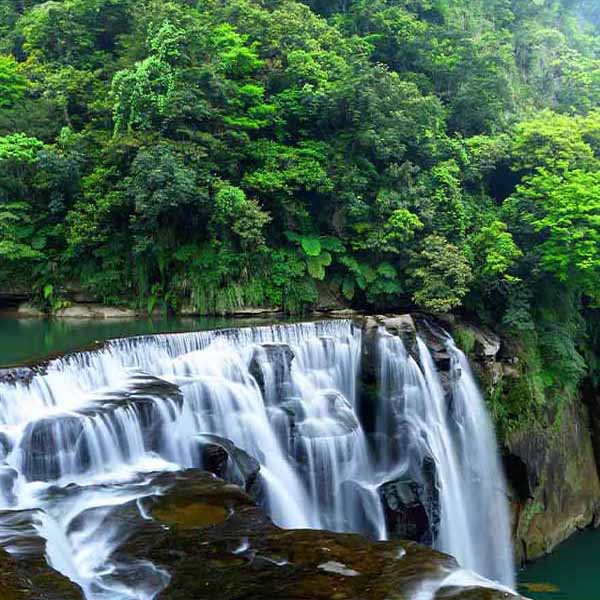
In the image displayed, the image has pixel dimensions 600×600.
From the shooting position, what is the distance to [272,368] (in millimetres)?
13016

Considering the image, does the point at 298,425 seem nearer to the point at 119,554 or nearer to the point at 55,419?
the point at 55,419

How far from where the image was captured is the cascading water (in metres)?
7.58

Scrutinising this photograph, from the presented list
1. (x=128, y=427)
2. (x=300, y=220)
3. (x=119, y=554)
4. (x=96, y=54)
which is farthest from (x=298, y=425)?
(x=96, y=54)

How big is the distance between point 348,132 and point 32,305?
1222 centimetres

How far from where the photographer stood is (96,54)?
24156 millimetres

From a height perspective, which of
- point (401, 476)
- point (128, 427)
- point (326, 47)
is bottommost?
point (401, 476)

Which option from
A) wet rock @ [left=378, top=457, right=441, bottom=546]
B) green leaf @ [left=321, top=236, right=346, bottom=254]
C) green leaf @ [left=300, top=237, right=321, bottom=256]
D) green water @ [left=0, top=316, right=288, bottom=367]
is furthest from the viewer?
green leaf @ [left=321, top=236, right=346, bottom=254]

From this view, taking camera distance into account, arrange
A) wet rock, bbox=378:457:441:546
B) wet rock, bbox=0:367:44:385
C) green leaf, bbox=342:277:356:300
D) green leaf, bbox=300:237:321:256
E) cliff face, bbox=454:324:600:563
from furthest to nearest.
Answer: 1. green leaf, bbox=342:277:356:300
2. green leaf, bbox=300:237:321:256
3. cliff face, bbox=454:324:600:563
4. wet rock, bbox=378:457:441:546
5. wet rock, bbox=0:367:44:385

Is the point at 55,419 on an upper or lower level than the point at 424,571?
upper

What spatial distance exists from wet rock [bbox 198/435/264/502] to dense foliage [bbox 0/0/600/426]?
30.3 feet

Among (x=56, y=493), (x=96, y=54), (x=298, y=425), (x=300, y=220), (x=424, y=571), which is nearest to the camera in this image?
(x=424, y=571)

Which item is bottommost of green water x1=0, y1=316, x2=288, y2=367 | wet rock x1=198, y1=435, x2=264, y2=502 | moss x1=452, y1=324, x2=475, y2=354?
wet rock x1=198, y1=435, x2=264, y2=502

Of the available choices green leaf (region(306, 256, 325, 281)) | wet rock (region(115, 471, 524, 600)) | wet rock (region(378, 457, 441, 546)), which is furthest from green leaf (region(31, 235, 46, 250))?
wet rock (region(115, 471, 524, 600))

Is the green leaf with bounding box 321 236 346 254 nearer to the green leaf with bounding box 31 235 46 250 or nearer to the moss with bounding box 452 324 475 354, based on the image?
the moss with bounding box 452 324 475 354
